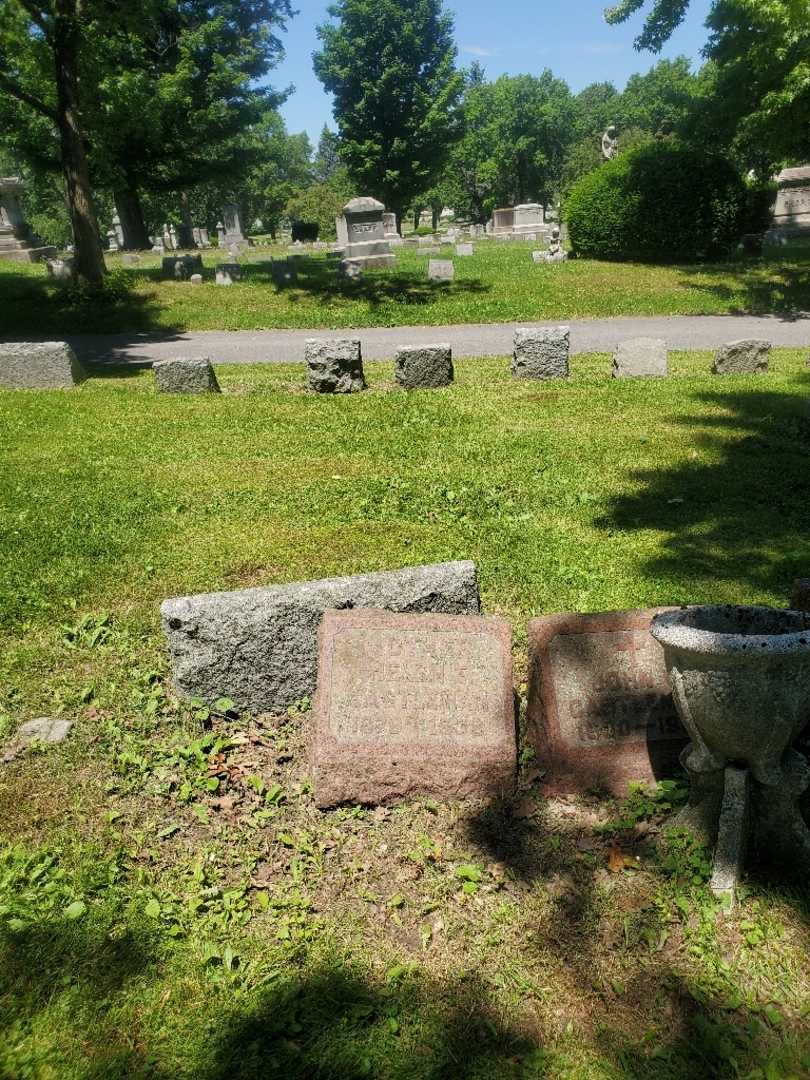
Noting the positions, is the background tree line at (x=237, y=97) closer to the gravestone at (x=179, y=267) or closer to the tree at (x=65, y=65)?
the tree at (x=65, y=65)

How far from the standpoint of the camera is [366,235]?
2409 cm

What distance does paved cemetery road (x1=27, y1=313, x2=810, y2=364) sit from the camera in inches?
546

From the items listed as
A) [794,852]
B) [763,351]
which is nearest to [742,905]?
[794,852]

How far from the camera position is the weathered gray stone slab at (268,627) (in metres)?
3.90

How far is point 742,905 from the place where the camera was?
2900 millimetres

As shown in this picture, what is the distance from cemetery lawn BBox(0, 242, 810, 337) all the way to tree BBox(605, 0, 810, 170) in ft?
10.8

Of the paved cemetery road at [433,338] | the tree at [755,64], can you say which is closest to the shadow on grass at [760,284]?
the paved cemetery road at [433,338]

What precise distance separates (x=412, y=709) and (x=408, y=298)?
630 inches

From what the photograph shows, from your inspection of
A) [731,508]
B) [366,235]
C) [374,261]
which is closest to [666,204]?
[374,261]

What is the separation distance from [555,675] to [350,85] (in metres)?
39.6

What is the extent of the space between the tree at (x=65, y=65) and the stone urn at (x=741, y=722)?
1781 cm

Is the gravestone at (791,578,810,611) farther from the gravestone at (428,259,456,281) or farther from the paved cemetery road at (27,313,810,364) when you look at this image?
the gravestone at (428,259,456,281)

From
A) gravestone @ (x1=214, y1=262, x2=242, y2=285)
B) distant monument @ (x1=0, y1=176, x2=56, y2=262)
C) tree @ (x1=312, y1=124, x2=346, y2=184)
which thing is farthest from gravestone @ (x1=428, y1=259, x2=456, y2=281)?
tree @ (x1=312, y1=124, x2=346, y2=184)

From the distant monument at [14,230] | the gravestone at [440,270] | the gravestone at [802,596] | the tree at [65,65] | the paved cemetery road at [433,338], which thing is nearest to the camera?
the gravestone at [802,596]
